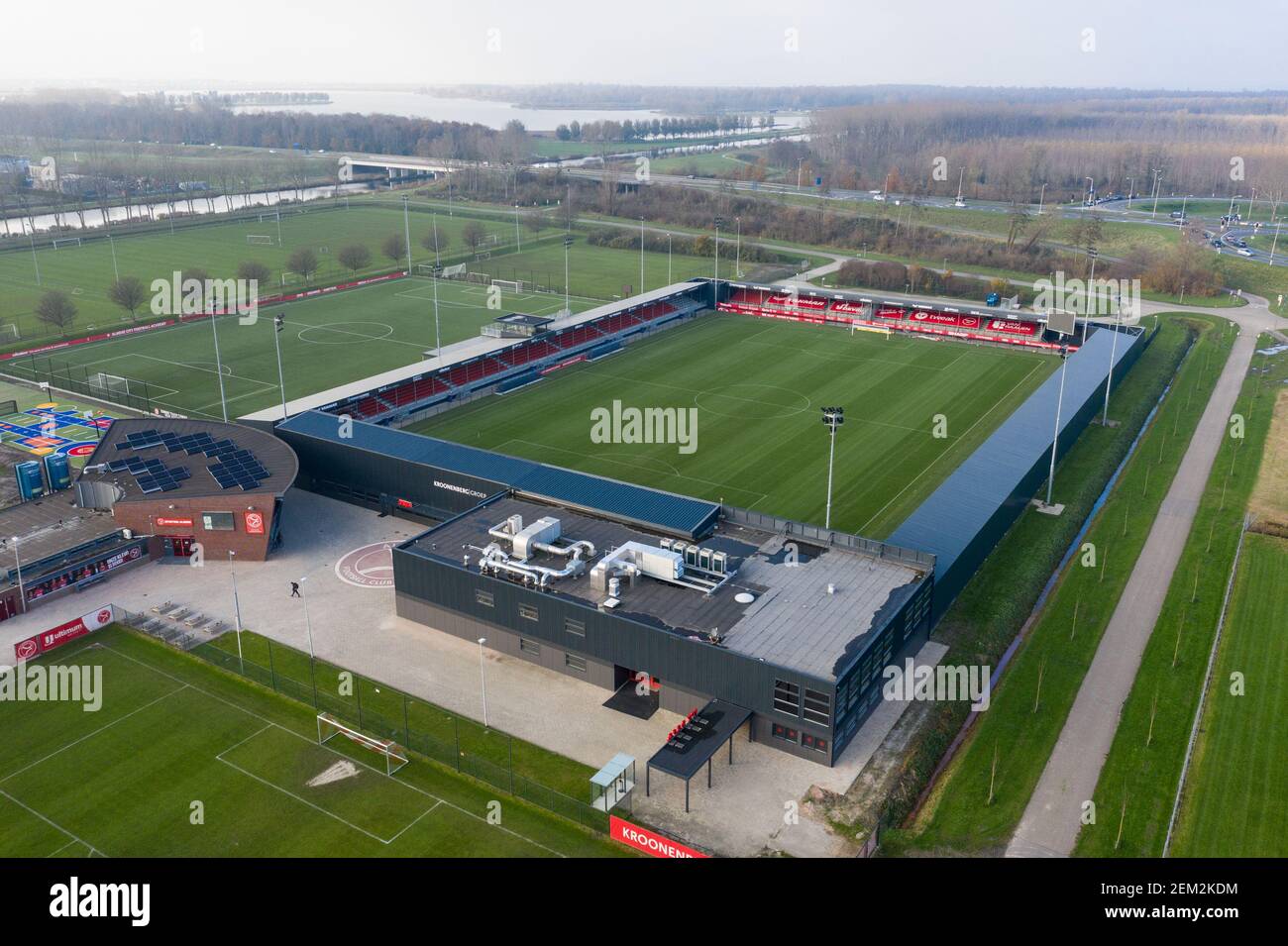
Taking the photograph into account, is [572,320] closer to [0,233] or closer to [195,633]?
[195,633]

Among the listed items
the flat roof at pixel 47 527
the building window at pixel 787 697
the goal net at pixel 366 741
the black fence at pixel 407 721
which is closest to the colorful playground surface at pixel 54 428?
the flat roof at pixel 47 527

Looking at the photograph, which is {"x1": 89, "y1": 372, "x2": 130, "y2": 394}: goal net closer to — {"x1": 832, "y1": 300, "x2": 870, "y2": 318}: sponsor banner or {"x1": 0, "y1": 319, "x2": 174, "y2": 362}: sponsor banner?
{"x1": 0, "y1": 319, "x2": 174, "y2": 362}: sponsor banner

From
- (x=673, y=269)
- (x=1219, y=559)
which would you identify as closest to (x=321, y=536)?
(x=1219, y=559)

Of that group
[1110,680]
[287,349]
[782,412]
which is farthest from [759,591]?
[287,349]

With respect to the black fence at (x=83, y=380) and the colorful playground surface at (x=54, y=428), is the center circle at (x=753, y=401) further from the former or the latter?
the colorful playground surface at (x=54, y=428)

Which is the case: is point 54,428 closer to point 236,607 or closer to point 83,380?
point 83,380

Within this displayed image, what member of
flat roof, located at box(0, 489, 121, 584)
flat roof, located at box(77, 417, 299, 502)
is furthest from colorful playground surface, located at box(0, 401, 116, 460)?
flat roof, located at box(0, 489, 121, 584)
